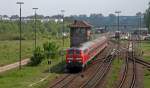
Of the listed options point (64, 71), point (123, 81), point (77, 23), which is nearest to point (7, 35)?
point (77, 23)

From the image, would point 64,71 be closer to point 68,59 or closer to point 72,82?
point 68,59

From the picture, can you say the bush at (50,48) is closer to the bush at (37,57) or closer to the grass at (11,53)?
the bush at (37,57)

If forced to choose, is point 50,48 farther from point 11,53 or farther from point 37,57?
point 11,53

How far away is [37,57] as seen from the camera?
63.7 meters

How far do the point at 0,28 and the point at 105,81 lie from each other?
489 feet

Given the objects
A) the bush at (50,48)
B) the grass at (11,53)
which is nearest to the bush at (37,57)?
the bush at (50,48)

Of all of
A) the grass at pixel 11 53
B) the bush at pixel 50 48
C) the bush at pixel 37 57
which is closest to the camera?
the bush at pixel 37 57

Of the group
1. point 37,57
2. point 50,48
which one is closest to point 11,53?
point 50,48

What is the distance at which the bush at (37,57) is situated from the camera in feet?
209

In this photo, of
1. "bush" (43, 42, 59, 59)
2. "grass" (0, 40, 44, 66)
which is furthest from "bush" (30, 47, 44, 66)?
"grass" (0, 40, 44, 66)

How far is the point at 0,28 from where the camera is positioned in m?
189

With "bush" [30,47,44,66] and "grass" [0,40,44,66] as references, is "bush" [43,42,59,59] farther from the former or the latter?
"grass" [0,40,44,66]

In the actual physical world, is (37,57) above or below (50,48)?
below

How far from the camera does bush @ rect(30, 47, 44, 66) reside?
63.7 m
